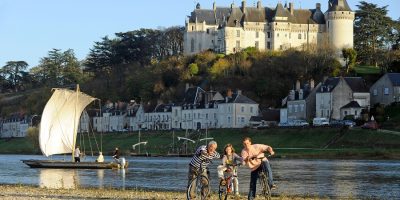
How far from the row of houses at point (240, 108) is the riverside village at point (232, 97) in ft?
0.59

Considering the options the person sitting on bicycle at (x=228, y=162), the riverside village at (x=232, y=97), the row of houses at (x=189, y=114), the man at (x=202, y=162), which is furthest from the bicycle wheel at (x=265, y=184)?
the row of houses at (x=189, y=114)

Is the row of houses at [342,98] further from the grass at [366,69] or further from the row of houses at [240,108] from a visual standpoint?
the grass at [366,69]

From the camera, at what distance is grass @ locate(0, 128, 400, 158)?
282ft

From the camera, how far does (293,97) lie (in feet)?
382

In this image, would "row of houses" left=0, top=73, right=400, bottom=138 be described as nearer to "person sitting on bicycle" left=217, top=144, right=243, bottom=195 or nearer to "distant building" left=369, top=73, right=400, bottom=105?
"distant building" left=369, top=73, right=400, bottom=105

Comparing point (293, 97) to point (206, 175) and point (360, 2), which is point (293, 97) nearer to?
point (360, 2)

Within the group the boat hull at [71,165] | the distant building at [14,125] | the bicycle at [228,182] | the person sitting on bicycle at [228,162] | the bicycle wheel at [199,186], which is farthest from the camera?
the distant building at [14,125]

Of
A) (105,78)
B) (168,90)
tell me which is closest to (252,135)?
(168,90)

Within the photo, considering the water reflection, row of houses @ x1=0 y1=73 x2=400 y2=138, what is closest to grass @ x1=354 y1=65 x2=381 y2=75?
row of houses @ x1=0 y1=73 x2=400 y2=138

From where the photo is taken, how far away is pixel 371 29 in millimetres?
151375

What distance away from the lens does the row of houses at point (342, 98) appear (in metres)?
109

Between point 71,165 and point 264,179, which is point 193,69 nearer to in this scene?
point 71,165

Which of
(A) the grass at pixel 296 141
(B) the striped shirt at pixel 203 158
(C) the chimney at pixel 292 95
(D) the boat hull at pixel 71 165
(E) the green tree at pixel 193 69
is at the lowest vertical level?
(D) the boat hull at pixel 71 165

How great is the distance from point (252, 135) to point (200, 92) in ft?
100
